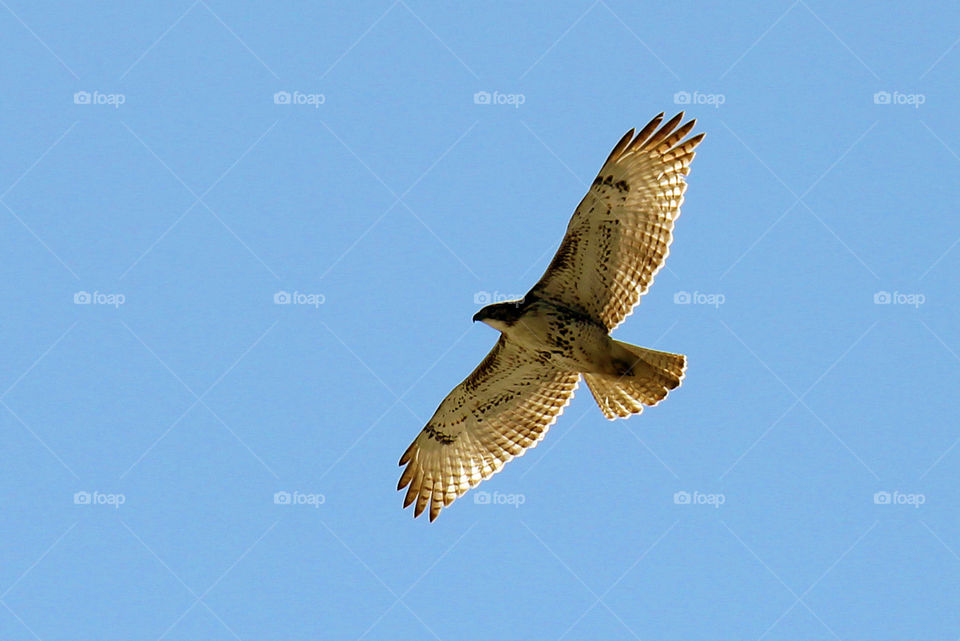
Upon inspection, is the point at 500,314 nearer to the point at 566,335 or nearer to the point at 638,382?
the point at 566,335

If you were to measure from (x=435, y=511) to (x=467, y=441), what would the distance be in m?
0.94

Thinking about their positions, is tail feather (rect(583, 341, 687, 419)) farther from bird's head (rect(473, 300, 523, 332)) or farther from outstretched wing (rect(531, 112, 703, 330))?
bird's head (rect(473, 300, 523, 332))

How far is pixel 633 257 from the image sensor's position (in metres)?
13.2

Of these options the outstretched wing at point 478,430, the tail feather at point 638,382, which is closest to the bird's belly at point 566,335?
the tail feather at point 638,382

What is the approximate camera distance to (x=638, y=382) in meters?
13.4

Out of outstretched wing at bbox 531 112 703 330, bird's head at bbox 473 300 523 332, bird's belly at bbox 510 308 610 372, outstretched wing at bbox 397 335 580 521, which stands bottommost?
outstretched wing at bbox 397 335 580 521

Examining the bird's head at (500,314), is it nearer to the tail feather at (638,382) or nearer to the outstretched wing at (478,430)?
the tail feather at (638,382)

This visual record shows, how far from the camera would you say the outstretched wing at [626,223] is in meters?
13.0

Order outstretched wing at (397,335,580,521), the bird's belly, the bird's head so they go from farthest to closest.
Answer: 1. outstretched wing at (397,335,580,521)
2. the bird's belly
3. the bird's head

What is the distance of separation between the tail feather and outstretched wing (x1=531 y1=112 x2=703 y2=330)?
0.69 metres

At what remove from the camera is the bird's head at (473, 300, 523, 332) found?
1289 centimetres

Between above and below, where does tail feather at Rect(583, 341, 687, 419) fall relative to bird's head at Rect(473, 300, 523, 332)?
below

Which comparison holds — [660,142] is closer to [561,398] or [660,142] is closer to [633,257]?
[633,257]

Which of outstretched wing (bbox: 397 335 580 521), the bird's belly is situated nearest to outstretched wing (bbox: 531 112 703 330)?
the bird's belly
